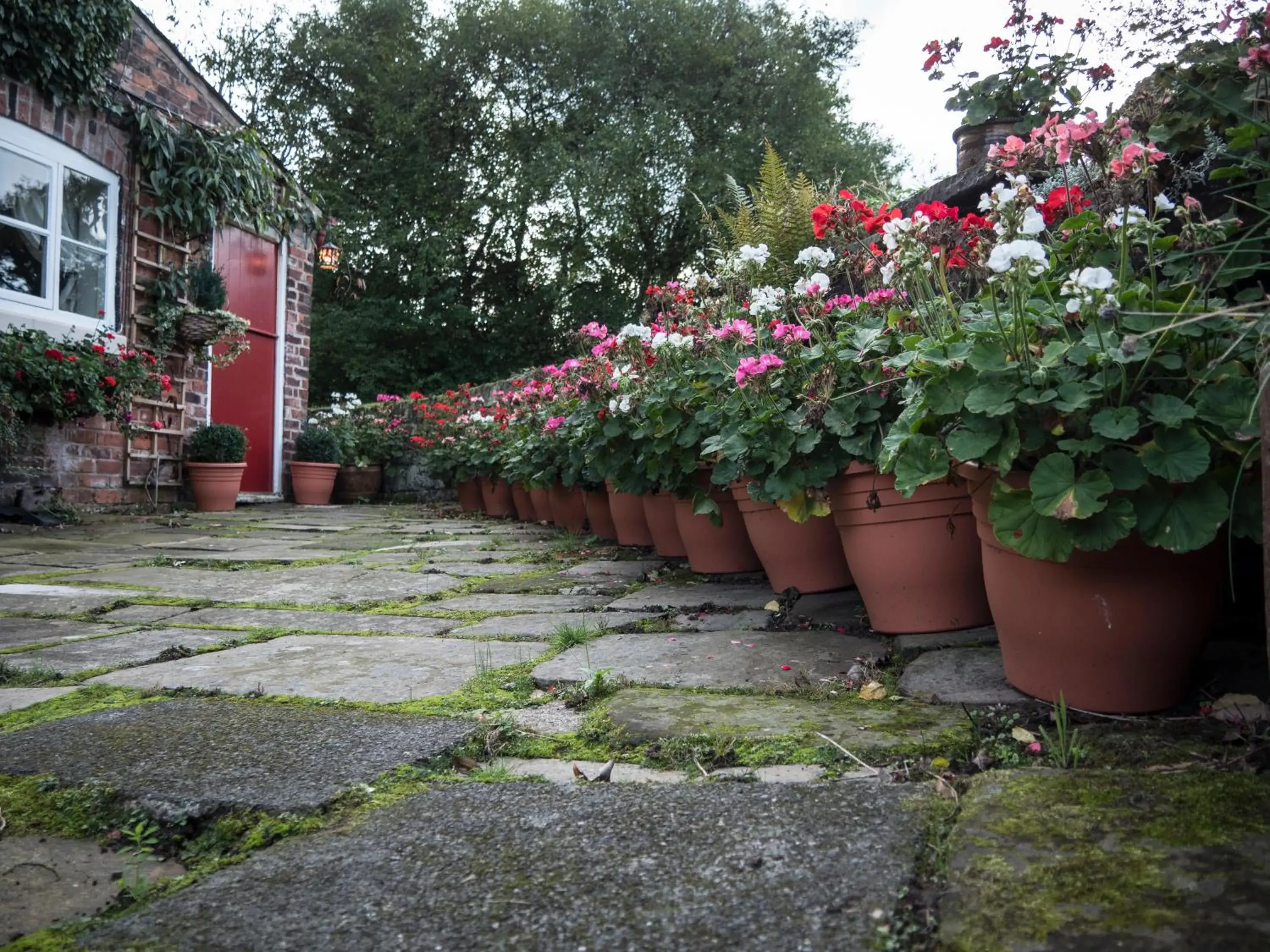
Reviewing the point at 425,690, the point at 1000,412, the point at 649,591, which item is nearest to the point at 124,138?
the point at 649,591

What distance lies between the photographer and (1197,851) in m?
0.88

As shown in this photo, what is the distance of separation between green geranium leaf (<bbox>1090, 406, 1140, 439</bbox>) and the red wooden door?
7.96 meters

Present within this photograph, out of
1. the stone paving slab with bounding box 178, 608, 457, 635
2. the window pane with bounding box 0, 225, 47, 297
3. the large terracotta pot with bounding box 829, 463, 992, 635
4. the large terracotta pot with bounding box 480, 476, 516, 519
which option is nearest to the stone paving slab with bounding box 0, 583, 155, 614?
the stone paving slab with bounding box 178, 608, 457, 635

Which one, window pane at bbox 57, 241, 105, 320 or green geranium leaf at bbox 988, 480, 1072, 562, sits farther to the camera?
window pane at bbox 57, 241, 105, 320

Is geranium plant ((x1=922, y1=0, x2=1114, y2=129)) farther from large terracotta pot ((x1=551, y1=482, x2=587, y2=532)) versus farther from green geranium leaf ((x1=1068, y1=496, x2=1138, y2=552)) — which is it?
large terracotta pot ((x1=551, y1=482, x2=587, y2=532))

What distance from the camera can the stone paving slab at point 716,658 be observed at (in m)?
1.83

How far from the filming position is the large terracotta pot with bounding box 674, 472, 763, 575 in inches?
129

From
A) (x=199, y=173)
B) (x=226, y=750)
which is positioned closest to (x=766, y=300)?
(x=226, y=750)

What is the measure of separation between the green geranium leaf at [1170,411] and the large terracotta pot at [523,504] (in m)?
5.50

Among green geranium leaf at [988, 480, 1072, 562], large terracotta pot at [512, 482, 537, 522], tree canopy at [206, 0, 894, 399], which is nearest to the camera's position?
green geranium leaf at [988, 480, 1072, 562]

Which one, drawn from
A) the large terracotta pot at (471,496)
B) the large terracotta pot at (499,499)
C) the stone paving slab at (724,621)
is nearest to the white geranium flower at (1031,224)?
the stone paving slab at (724,621)

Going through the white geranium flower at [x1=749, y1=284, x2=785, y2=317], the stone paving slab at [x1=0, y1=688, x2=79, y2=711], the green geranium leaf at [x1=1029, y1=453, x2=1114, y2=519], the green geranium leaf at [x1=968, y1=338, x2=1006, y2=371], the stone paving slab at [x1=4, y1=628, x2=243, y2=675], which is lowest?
the stone paving slab at [x1=0, y1=688, x2=79, y2=711]

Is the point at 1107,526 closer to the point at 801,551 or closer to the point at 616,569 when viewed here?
the point at 801,551

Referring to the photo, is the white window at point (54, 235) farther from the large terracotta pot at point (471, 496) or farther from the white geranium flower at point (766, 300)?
the white geranium flower at point (766, 300)
